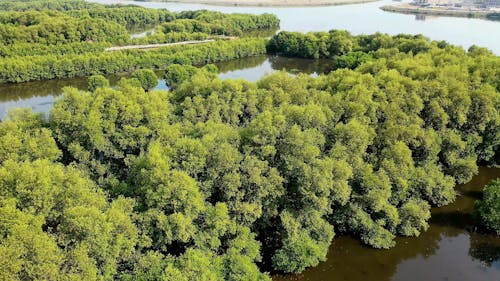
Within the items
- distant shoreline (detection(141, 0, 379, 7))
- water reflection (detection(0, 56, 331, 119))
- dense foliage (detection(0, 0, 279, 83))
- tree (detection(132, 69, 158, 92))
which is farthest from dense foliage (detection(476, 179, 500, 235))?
distant shoreline (detection(141, 0, 379, 7))

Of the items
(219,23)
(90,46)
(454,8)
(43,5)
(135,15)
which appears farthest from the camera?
(454,8)

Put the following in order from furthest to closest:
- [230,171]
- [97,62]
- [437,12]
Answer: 1. [437,12]
2. [97,62]
3. [230,171]

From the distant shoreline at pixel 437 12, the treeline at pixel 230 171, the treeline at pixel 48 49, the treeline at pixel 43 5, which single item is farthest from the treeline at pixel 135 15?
the treeline at pixel 230 171

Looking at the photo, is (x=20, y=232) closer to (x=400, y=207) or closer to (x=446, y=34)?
(x=400, y=207)

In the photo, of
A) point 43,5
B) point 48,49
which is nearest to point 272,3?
point 43,5

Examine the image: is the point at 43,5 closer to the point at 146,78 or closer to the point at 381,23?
the point at 146,78

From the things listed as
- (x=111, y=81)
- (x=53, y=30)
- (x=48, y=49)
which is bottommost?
(x=111, y=81)

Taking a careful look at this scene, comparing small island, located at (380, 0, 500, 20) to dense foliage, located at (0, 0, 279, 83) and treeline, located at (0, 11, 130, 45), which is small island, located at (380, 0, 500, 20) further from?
treeline, located at (0, 11, 130, 45)
